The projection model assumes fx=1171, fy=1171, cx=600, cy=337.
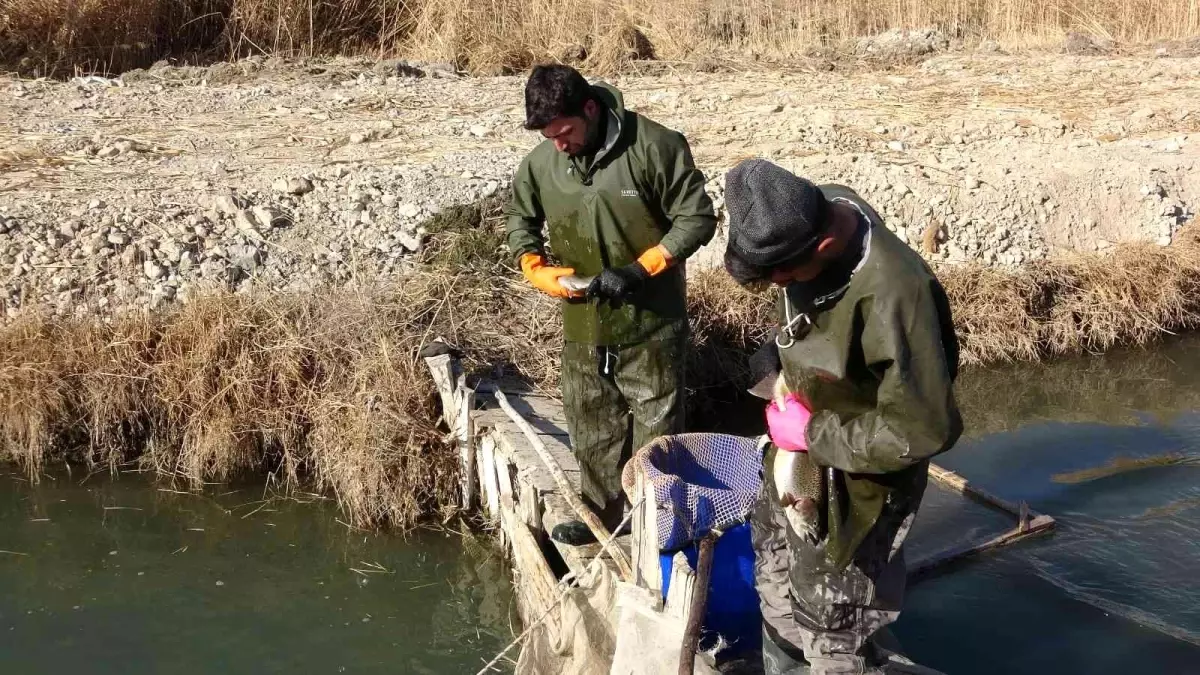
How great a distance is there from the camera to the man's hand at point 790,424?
2814 mm

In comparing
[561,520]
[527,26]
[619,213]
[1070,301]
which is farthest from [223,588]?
[527,26]

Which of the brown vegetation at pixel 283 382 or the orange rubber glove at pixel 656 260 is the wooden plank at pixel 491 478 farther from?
the orange rubber glove at pixel 656 260

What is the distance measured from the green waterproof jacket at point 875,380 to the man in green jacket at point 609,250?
47.7 inches

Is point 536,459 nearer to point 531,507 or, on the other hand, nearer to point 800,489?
A: point 531,507

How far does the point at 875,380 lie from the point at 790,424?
0.23 metres

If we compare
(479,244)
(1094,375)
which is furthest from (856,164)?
(479,244)

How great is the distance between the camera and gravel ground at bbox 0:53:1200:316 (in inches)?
272

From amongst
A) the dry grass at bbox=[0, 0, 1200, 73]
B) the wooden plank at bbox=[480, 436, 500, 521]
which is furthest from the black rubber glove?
the dry grass at bbox=[0, 0, 1200, 73]

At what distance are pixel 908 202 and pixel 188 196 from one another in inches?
194

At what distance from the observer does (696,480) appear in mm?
3908

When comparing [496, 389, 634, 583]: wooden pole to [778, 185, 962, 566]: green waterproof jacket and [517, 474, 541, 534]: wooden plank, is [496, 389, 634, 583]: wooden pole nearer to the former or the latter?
[517, 474, 541, 534]: wooden plank

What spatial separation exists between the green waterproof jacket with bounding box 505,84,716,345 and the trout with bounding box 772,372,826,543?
125cm

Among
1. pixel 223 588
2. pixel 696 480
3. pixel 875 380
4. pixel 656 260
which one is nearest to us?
pixel 875 380

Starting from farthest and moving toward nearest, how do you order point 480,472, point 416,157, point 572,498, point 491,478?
point 416,157 < point 480,472 < point 491,478 < point 572,498
